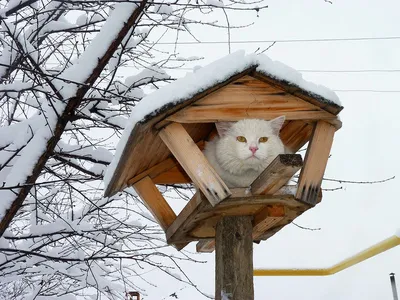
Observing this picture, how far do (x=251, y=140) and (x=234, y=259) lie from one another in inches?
21.6

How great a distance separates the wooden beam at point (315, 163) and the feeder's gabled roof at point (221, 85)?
11 centimetres

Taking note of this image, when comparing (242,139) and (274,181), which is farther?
(242,139)

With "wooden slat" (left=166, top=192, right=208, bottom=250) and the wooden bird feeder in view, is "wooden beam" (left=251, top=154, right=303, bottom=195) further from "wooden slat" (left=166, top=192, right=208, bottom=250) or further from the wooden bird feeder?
"wooden slat" (left=166, top=192, right=208, bottom=250)

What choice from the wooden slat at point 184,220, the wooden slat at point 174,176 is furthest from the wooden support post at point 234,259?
the wooden slat at point 174,176

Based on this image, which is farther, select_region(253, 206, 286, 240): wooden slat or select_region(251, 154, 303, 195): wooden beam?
select_region(253, 206, 286, 240): wooden slat

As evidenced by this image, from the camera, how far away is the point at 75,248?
3.97 m

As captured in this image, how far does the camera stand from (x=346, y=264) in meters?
3.11

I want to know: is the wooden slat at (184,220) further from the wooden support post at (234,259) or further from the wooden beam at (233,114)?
the wooden beam at (233,114)

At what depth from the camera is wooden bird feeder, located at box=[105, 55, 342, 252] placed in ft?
7.20

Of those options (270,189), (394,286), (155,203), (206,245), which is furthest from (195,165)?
(394,286)

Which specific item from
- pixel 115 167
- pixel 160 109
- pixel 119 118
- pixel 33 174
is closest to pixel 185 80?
pixel 160 109

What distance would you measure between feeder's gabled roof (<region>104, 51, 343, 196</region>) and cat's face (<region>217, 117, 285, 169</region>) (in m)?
0.18

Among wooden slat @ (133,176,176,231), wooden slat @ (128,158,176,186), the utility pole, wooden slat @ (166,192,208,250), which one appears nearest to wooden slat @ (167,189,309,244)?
wooden slat @ (166,192,208,250)

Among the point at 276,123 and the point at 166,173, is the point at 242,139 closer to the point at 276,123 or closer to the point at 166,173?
the point at 276,123
